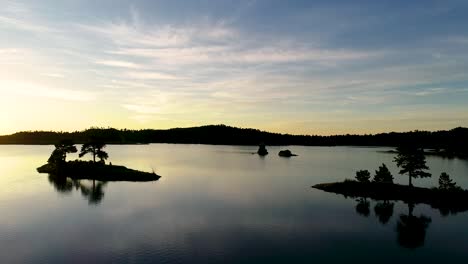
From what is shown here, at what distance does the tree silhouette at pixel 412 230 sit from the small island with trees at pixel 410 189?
1075 centimetres

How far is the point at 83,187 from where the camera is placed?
→ 105875 mm

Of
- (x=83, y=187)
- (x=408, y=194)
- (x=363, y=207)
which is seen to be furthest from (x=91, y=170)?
(x=408, y=194)

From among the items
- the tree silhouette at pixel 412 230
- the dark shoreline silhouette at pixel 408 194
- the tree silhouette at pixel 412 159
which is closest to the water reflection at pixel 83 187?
the dark shoreline silhouette at pixel 408 194

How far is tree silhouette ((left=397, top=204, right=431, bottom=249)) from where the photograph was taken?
183ft

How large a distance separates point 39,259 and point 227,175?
100432 millimetres

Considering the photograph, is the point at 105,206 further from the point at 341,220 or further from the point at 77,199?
the point at 341,220

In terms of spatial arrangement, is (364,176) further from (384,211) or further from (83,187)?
(83,187)

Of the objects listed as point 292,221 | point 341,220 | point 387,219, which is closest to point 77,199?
point 292,221

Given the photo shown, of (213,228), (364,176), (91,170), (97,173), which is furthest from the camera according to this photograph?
(91,170)

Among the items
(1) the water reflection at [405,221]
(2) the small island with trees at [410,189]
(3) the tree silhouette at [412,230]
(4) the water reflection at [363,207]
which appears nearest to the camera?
(3) the tree silhouette at [412,230]

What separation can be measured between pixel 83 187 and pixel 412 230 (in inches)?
3346

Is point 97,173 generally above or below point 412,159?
below

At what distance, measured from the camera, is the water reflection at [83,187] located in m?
90.5

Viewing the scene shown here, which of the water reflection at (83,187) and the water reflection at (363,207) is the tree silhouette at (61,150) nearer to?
the water reflection at (83,187)
